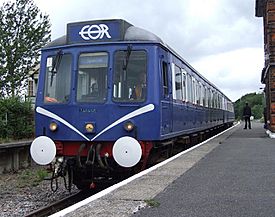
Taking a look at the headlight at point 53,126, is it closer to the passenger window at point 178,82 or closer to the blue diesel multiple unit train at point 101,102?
the blue diesel multiple unit train at point 101,102

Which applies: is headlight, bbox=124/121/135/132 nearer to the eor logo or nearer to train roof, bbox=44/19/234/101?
train roof, bbox=44/19/234/101

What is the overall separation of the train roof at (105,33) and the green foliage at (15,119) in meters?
13.6

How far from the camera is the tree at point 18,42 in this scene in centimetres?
3806

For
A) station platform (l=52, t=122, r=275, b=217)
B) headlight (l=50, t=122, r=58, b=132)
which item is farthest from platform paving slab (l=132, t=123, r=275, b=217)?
headlight (l=50, t=122, r=58, b=132)

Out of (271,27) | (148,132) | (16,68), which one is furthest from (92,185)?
(16,68)

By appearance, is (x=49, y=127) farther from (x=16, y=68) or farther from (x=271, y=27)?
(x=16, y=68)

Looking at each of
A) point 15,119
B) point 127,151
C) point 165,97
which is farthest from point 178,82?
point 15,119

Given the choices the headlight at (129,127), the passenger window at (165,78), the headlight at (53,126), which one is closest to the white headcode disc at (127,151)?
the headlight at (129,127)

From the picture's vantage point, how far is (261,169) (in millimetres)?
9266

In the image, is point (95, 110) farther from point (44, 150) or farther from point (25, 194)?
point (25, 194)

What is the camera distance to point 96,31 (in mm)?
9070

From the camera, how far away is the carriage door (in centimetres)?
899

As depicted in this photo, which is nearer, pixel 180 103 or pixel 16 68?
pixel 180 103

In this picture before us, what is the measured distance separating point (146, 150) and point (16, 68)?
32119 mm
